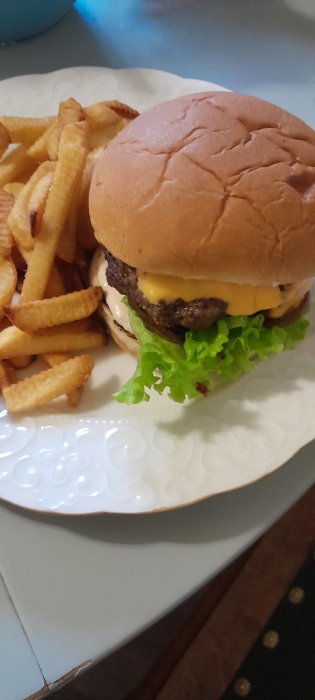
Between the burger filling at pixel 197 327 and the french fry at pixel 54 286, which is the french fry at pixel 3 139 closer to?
the french fry at pixel 54 286

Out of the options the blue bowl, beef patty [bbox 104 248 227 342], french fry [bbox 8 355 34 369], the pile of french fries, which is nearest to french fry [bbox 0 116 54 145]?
the pile of french fries

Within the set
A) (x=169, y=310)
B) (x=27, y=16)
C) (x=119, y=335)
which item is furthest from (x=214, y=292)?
(x=27, y=16)

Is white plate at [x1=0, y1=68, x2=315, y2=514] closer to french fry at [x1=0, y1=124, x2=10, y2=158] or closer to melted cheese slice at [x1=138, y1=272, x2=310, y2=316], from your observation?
melted cheese slice at [x1=138, y1=272, x2=310, y2=316]

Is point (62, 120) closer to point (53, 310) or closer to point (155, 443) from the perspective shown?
point (53, 310)

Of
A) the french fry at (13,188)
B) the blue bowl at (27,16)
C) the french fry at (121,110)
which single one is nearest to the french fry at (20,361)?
the french fry at (13,188)

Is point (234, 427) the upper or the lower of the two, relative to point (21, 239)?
lower

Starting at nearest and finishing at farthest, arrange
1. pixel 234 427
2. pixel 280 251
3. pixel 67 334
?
pixel 280 251
pixel 234 427
pixel 67 334

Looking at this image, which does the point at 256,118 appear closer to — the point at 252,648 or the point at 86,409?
the point at 86,409

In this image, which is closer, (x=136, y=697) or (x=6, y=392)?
(x=6, y=392)

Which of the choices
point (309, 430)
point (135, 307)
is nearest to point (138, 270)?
point (135, 307)
